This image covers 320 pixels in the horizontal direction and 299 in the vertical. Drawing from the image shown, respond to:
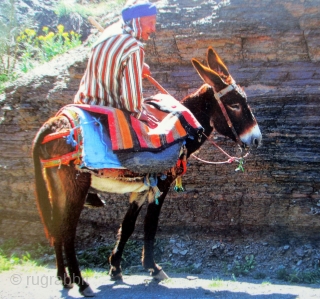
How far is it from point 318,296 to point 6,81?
718cm

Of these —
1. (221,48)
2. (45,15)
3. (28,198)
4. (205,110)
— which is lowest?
(28,198)

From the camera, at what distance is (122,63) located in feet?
16.4

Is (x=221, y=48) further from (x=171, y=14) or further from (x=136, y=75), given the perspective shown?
(x=136, y=75)

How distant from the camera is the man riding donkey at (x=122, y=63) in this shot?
16.3ft

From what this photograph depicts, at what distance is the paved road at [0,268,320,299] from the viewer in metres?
5.25

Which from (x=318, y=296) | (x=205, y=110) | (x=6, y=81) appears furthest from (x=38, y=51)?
(x=318, y=296)

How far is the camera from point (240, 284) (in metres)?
5.83

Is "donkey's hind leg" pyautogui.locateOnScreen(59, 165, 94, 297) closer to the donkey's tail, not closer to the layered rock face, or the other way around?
the donkey's tail

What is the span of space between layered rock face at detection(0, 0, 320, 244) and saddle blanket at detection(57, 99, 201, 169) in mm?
2783

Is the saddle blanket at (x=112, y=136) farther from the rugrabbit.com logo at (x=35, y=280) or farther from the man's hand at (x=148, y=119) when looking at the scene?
the rugrabbit.com logo at (x=35, y=280)

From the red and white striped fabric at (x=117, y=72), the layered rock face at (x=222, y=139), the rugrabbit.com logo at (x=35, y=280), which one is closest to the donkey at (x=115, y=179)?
the rugrabbit.com logo at (x=35, y=280)

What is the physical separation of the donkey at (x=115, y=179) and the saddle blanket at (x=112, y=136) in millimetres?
179

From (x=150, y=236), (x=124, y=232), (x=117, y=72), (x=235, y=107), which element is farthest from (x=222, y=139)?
(x=117, y=72)

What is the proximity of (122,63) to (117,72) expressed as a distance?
0.33ft
